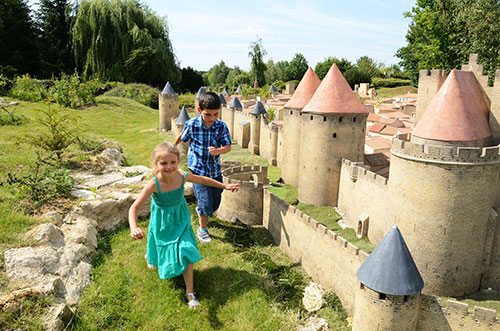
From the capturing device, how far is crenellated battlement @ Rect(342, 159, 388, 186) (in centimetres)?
1390

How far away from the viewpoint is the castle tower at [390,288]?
7477mm

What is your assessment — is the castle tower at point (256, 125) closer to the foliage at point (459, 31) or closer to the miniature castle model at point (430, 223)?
the miniature castle model at point (430, 223)

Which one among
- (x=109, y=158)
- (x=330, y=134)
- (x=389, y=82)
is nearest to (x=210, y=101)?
(x=109, y=158)

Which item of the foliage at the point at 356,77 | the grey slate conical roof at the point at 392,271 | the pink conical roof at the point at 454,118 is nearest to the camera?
the grey slate conical roof at the point at 392,271

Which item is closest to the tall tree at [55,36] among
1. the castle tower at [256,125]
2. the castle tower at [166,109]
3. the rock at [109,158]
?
the castle tower at [166,109]

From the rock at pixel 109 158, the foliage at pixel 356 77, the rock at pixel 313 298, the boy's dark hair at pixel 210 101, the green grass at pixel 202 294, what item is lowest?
the rock at pixel 313 298

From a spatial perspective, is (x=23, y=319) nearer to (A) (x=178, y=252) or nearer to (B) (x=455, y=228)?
(A) (x=178, y=252)

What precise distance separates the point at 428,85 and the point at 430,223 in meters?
9.21

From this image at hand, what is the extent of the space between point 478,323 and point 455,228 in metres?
3.50

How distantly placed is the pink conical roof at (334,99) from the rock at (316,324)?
975 cm

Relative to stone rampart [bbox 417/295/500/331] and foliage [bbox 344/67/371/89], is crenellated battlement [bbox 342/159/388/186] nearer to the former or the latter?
stone rampart [bbox 417/295/500/331]

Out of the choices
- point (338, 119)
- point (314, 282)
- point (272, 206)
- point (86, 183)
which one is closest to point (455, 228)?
point (314, 282)

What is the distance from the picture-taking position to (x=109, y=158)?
42.4ft

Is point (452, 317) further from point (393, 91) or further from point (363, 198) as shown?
point (393, 91)
